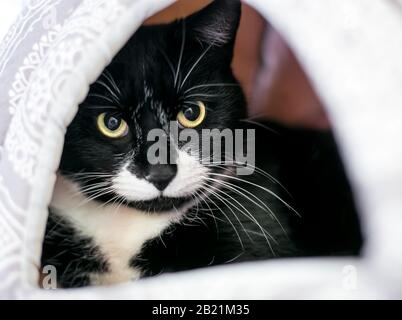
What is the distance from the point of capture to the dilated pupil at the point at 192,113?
3.10ft

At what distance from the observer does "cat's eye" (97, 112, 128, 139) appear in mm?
934

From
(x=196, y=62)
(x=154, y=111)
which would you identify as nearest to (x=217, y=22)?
(x=196, y=62)

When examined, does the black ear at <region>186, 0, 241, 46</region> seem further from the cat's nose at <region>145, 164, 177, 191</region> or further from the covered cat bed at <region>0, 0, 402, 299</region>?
the cat's nose at <region>145, 164, 177, 191</region>

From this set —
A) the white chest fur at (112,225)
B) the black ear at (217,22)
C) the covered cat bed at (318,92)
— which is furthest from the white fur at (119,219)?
the black ear at (217,22)

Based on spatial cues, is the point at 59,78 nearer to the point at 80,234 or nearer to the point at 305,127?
the point at 80,234

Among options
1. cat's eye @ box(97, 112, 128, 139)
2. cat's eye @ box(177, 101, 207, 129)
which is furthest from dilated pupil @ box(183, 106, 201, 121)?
cat's eye @ box(97, 112, 128, 139)

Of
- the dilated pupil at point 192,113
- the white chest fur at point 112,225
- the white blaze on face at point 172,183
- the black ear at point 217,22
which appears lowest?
the white chest fur at point 112,225

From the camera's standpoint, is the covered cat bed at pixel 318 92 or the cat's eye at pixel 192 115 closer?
the covered cat bed at pixel 318 92

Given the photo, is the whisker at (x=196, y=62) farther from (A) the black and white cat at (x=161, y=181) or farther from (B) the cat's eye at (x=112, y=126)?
(B) the cat's eye at (x=112, y=126)

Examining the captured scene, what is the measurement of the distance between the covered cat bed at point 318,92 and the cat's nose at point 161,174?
150mm

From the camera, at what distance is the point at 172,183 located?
921 millimetres

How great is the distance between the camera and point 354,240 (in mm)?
853

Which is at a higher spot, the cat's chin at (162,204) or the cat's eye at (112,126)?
the cat's eye at (112,126)

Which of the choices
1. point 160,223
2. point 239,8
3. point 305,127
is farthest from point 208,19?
point 160,223
